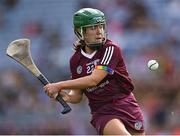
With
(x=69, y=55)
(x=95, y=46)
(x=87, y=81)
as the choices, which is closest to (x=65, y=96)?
(x=87, y=81)

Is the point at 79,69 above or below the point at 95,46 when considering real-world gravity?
below

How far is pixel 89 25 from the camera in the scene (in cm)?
739

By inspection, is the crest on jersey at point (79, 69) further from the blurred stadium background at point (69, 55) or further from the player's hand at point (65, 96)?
the blurred stadium background at point (69, 55)

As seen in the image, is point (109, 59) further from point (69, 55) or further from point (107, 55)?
point (69, 55)

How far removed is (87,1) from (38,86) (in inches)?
107

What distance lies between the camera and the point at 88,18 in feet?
24.3

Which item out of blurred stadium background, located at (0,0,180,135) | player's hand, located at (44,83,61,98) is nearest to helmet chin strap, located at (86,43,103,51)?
player's hand, located at (44,83,61,98)

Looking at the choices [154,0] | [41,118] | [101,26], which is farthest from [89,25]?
[154,0]

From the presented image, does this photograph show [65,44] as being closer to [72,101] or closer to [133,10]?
[133,10]

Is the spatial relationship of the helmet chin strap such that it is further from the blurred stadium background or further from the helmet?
the blurred stadium background

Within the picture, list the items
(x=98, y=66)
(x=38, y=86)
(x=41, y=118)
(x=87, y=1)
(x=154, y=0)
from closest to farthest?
(x=98, y=66)
(x=41, y=118)
(x=38, y=86)
(x=154, y=0)
(x=87, y=1)

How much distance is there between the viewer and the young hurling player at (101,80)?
24.0ft

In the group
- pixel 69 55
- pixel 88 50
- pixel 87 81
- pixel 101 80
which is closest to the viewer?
pixel 87 81

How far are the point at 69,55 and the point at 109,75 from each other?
702 cm
